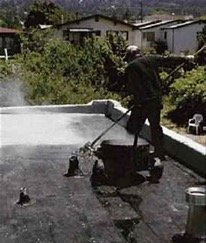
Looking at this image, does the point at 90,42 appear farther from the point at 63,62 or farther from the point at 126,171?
the point at 126,171

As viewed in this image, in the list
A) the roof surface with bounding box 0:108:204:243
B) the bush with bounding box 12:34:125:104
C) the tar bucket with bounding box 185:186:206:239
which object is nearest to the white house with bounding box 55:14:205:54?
the bush with bounding box 12:34:125:104

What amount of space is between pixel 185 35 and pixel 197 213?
51855 mm

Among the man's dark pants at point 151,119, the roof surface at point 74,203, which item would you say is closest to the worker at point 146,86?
the man's dark pants at point 151,119

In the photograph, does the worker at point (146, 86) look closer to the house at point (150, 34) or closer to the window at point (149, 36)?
the house at point (150, 34)

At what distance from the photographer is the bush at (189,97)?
11.5 m

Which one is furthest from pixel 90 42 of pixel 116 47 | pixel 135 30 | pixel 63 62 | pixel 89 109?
pixel 135 30

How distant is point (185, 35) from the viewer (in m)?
55.8

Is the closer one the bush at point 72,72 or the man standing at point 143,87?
the man standing at point 143,87

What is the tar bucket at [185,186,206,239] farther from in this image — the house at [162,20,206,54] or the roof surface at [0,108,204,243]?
the house at [162,20,206,54]

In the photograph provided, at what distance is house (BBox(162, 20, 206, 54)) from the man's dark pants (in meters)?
47.3

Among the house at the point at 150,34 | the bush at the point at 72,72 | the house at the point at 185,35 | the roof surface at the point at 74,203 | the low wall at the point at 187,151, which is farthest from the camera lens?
the house at the point at 150,34

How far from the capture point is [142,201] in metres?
6.64

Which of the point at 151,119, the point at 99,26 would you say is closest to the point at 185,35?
the point at 99,26

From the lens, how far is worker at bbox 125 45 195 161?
7.32m
